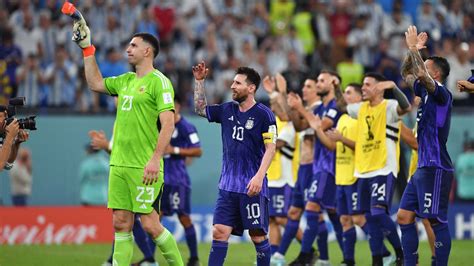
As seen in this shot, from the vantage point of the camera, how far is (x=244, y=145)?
13.2m

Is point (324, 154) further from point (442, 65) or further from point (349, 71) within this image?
point (349, 71)

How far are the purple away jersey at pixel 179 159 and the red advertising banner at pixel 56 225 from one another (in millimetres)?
6331

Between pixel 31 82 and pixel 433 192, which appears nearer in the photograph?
pixel 433 192

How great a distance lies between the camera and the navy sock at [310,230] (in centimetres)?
1706

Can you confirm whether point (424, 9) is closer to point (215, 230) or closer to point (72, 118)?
point (72, 118)

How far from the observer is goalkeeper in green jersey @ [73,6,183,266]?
41.1ft

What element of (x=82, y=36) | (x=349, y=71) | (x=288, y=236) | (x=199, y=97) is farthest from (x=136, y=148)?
(x=349, y=71)

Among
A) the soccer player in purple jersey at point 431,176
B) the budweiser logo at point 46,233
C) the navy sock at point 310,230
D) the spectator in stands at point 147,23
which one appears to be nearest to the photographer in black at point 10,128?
the soccer player in purple jersey at point 431,176

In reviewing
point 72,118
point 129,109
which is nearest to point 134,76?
point 129,109

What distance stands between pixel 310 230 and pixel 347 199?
0.84m

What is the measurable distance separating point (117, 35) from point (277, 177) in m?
9.56

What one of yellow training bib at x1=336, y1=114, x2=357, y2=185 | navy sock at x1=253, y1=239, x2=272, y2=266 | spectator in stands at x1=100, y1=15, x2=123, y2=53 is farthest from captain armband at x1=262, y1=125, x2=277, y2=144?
spectator in stands at x1=100, y1=15, x2=123, y2=53

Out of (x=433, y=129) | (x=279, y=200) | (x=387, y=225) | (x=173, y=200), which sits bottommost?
(x=387, y=225)

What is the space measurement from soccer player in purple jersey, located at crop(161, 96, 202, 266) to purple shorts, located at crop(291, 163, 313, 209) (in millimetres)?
1819
